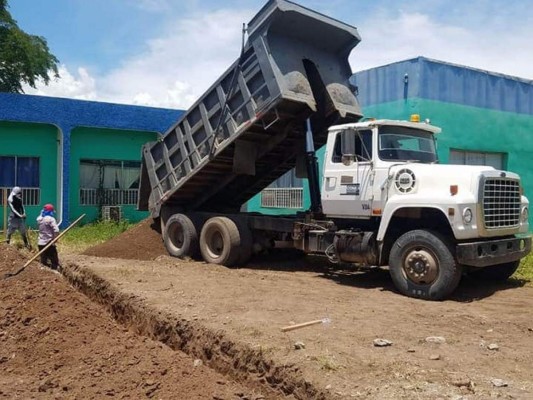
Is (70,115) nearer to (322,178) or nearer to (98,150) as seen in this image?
(98,150)

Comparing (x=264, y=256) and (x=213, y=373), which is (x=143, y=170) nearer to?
(x=264, y=256)

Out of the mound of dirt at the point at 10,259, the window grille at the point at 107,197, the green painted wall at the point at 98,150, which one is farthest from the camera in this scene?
the window grille at the point at 107,197

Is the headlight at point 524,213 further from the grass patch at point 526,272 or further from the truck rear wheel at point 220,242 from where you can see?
the truck rear wheel at point 220,242

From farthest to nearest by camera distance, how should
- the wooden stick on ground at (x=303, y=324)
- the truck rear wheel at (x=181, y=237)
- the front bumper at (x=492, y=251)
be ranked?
1. the truck rear wheel at (x=181, y=237)
2. the front bumper at (x=492, y=251)
3. the wooden stick on ground at (x=303, y=324)

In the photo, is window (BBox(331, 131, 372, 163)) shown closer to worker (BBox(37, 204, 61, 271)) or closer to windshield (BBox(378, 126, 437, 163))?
windshield (BBox(378, 126, 437, 163))

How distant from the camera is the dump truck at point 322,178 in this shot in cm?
761

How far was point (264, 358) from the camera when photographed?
192 inches

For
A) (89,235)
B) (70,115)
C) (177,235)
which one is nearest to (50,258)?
(177,235)

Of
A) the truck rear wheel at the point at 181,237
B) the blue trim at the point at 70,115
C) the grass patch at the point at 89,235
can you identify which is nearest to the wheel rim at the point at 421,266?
the truck rear wheel at the point at 181,237

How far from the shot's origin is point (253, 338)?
212 inches

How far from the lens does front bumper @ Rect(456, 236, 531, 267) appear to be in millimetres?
7297

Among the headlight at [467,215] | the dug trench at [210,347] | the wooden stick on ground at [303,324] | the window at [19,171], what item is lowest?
the dug trench at [210,347]

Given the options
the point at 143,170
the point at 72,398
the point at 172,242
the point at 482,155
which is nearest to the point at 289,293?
the point at 72,398

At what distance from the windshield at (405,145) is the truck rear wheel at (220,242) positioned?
333 cm
